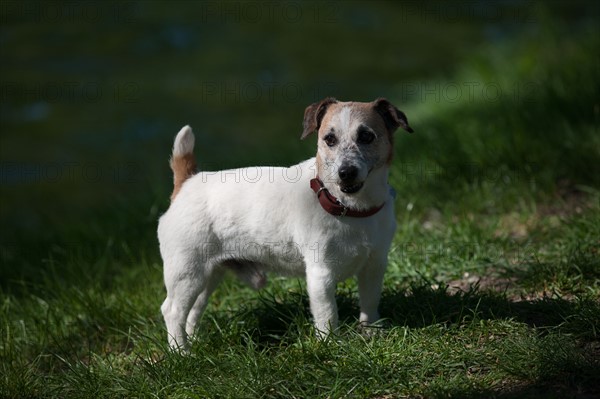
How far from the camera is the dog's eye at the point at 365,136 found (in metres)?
3.98

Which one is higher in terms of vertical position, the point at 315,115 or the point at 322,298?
the point at 315,115

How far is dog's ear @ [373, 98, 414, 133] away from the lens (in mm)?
4090

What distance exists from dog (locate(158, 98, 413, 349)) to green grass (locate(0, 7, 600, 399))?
0.26 m

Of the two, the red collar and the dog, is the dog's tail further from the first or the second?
the red collar

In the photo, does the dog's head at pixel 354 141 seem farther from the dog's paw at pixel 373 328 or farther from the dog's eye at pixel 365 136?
the dog's paw at pixel 373 328

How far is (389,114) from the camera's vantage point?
4.16 metres

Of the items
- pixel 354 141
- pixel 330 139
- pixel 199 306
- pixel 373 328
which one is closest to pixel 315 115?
pixel 330 139

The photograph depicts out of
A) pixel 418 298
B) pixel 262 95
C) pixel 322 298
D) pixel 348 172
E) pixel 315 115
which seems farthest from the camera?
pixel 262 95

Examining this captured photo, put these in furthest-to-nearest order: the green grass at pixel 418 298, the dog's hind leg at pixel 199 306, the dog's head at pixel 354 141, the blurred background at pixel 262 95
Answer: the blurred background at pixel 262 95
the dog's hind leg at pixel 199 306
the dog's head at pixel 354 141
the green grass at pixel 418 298

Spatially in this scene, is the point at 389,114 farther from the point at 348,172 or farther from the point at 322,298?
the point at 322,298

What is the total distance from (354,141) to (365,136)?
0.22 ft

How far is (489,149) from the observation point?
6371 millimetres

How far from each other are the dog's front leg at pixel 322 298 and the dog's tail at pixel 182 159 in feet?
3.38

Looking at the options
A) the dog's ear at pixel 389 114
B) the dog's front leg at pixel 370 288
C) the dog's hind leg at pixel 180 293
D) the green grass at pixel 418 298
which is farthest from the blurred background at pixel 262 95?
the dog's hind leg at pixel 180 293
